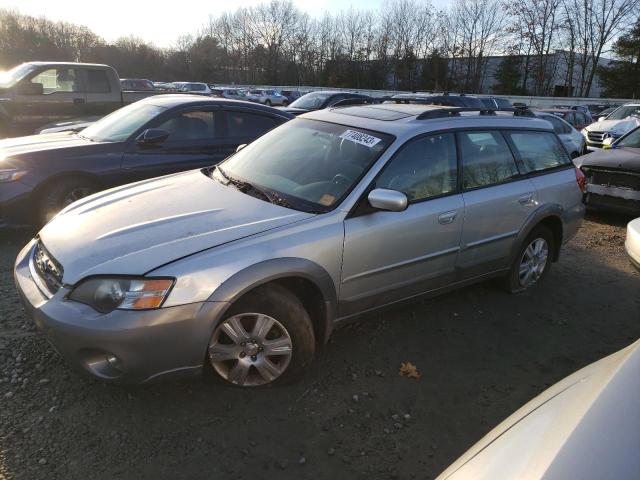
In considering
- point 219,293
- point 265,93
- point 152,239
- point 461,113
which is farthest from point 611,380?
point 265,93

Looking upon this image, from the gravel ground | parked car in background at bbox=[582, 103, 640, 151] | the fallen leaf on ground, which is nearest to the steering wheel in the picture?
the gravel ground

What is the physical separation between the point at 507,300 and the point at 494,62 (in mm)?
55426

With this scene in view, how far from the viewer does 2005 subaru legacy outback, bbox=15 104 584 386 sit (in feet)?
8.39

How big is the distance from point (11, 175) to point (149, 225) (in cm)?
302

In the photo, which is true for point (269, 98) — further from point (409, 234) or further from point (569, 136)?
point (409, 234)

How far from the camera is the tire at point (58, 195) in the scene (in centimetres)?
525

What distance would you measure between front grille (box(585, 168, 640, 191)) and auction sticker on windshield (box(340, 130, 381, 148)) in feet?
17.8

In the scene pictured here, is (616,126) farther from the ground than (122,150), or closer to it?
closer to it

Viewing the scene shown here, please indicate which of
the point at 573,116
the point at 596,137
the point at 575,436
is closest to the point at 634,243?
the point at 575,436

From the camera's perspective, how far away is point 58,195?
210 inches

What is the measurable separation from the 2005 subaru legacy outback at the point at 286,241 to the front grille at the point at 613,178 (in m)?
3.39

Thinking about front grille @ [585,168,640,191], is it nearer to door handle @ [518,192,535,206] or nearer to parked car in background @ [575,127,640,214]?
parked car in background @ [575,127,640,214]

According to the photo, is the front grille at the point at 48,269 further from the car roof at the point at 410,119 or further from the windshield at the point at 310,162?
the car roof at the point at 410,119

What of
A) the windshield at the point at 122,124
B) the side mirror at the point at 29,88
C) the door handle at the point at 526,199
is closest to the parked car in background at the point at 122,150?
the windshield at the point at 122,124
